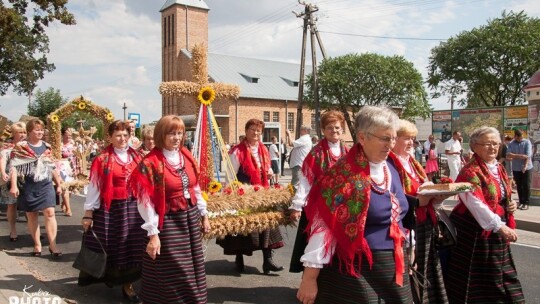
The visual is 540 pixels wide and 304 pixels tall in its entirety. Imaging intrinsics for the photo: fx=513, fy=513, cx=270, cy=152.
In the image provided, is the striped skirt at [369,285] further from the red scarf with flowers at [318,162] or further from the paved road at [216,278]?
the paved road at [216,278]

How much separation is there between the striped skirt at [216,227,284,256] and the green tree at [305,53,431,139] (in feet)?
98.9

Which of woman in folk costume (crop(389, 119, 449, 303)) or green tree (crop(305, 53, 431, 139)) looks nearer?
woman in folk costume (crop(389, 119, 449, 303))

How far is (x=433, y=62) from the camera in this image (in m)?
36.2

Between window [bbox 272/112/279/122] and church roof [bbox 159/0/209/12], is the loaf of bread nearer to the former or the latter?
window [bbox 272/112/279/122]

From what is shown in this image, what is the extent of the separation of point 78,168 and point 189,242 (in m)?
8.47

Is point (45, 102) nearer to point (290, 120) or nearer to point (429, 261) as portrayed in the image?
point (290, 120)

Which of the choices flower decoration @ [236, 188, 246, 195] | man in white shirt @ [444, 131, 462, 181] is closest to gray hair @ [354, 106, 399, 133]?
flower decoration @ [236, 188, 246, 195]

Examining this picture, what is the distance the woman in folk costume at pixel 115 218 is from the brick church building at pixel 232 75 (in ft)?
136

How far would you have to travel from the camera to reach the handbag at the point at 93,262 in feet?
16.6

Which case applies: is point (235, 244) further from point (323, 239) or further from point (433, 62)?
point (433, 62)

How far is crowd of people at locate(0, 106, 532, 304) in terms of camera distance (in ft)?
8.96

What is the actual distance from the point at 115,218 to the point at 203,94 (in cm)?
165

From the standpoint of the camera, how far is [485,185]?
4.07 metres
